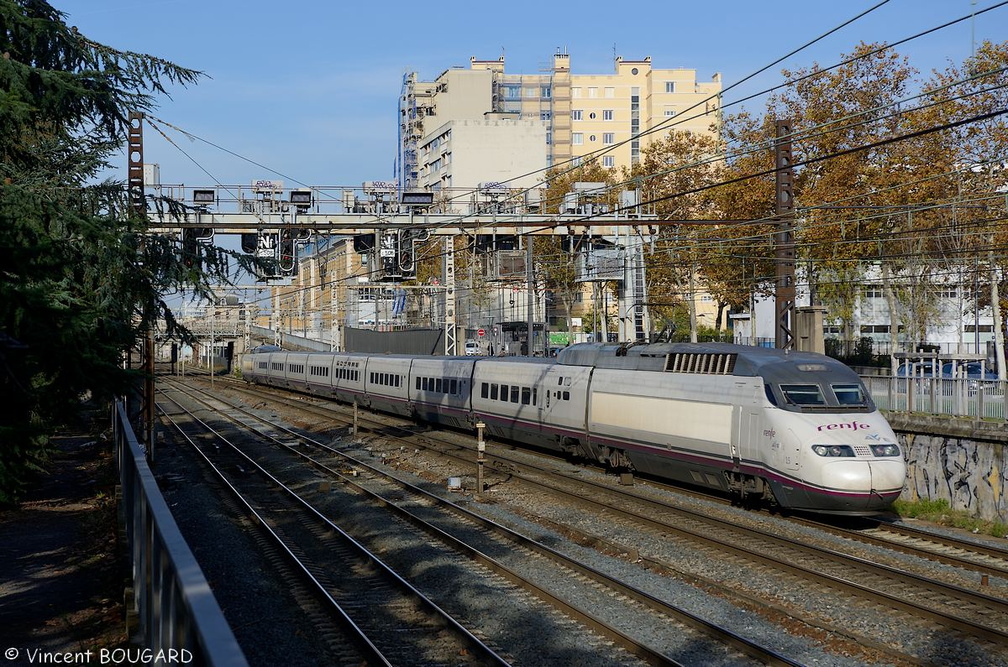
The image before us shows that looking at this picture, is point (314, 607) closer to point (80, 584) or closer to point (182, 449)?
point (80, 584)

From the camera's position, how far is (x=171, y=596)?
6.28 metres

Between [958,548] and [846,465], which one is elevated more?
[846,465]

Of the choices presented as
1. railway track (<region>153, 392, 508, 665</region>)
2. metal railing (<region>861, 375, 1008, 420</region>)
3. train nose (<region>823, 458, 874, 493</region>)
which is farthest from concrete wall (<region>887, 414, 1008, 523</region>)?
railway track (<region>153, 392, 508, 665</region>)

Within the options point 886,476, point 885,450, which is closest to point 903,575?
point 886,476

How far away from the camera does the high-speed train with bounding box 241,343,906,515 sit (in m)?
16.4

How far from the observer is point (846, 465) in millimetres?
16094

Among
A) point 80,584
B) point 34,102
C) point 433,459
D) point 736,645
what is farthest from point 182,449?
point 736,645

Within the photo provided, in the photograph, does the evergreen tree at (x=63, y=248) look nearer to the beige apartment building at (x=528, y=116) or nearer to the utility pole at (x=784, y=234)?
the utility pole at (x=784, y=234)

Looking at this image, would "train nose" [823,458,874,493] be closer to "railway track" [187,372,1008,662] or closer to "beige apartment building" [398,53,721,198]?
"railway track" [187,372,1008,662]

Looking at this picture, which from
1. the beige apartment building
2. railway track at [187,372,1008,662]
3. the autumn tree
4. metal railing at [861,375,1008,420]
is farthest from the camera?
the beige apartment building

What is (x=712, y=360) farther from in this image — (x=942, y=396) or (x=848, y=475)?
(x=942, y=396)

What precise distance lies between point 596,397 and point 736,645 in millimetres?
12733

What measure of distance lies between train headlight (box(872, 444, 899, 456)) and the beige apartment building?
286ft

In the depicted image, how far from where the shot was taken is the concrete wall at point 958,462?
19.2 meters
